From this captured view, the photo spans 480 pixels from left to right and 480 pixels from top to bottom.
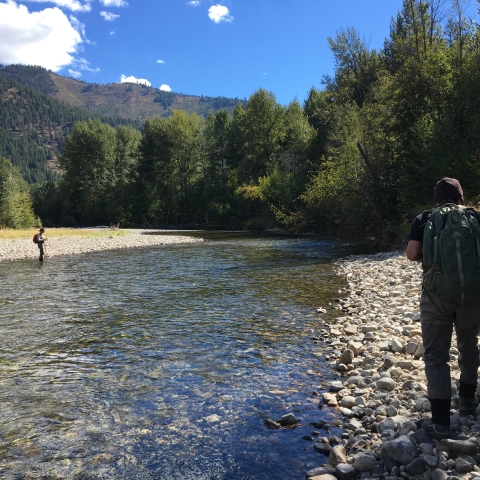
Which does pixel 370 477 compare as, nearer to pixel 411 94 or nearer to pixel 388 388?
pixel 388 388

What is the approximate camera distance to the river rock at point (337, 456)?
414 centimetres

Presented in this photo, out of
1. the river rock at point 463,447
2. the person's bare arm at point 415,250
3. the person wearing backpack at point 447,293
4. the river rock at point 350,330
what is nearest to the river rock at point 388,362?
the person wearing backpack at point 447,293

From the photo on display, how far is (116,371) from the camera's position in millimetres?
7035

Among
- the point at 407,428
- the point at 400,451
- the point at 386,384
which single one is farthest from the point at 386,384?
the point at 400,451

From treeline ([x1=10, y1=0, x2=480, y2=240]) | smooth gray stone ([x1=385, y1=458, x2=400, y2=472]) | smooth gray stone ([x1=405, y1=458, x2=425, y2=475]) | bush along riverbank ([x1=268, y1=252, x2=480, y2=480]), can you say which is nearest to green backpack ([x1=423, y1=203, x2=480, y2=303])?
bush along riverbank ([x1=268, y1=252, x2=480, y2=480])

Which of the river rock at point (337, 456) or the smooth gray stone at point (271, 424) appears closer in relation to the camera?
the river rock at point (337, 456)

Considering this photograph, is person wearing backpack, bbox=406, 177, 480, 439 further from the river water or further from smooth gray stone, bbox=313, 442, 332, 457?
the river water

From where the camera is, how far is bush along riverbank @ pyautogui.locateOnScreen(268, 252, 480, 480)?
12.4 feet

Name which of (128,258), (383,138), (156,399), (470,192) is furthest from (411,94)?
(156,399)

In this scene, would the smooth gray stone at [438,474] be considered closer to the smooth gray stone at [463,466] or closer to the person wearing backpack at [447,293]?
the smooth gray stone at [463,466]

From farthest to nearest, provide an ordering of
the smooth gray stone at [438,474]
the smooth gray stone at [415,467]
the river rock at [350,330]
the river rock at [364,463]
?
1. the river rock at [350,330]
2. the river rock at [364,463]
3. the smooth gray stone at [415,467]
4. the smooth gray stone at [438,474]

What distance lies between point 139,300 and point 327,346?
6.63 meters

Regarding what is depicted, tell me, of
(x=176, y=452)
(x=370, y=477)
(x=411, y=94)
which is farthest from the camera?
(x=411, y=94)

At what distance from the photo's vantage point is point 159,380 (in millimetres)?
6605
